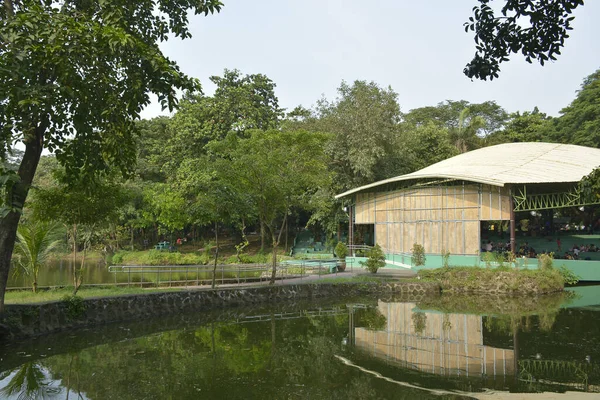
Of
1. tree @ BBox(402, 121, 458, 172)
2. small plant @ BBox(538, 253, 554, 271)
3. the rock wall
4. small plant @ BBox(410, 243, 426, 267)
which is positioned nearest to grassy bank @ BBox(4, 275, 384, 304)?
the rock wall

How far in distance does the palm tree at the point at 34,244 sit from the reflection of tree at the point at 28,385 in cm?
580

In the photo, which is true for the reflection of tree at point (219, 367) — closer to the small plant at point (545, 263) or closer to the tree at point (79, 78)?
the tree at point (79, 78)

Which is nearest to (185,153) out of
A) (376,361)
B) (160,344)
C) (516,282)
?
(516,282)

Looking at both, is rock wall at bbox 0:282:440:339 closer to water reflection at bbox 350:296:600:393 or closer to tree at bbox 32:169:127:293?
tree at bbox 32:169:127:293

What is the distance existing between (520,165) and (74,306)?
22.5 metres

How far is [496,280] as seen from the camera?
63.4ft

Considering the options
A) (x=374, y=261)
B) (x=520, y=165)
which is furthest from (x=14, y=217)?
(x=520, y=165)

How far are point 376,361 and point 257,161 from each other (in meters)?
9.16

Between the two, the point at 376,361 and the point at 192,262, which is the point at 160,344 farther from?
the point at 192,262

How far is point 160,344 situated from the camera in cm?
988

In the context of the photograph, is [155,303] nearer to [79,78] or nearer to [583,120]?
[79,78]

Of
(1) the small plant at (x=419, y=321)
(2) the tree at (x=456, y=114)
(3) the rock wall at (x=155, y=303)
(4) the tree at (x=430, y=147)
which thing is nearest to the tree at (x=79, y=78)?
(3) the rock wall at (x=155, y=303)

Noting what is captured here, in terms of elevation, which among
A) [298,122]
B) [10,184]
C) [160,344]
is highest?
Result: [298,122]

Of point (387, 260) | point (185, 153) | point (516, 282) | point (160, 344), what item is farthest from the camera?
point (185, 153)
